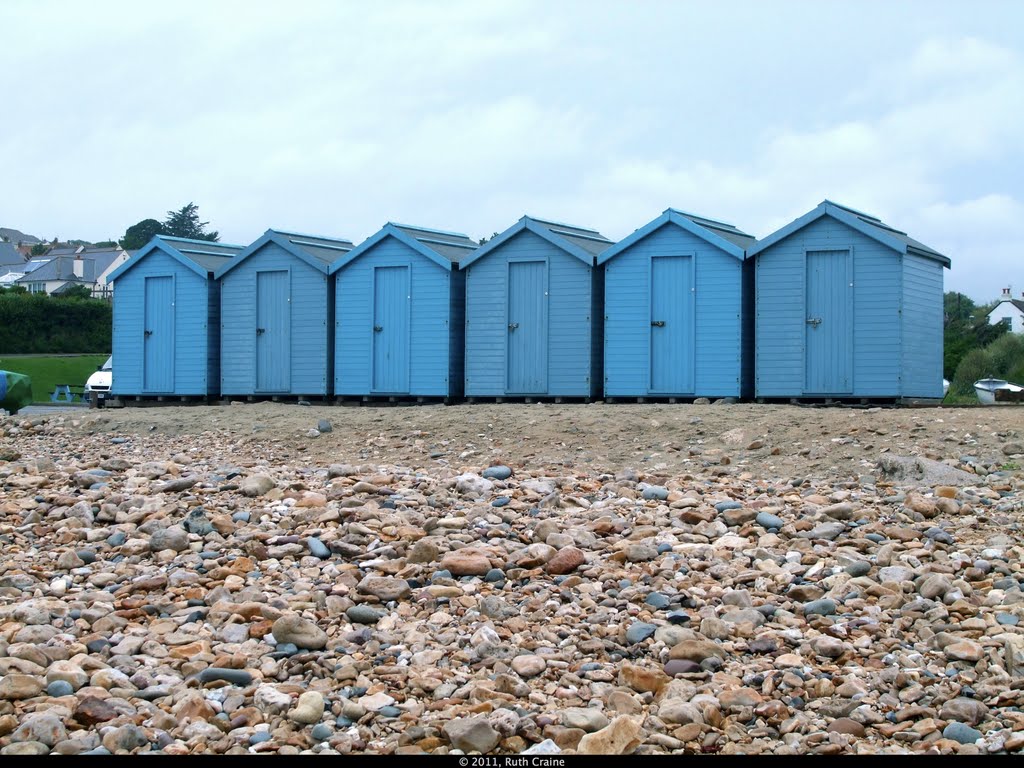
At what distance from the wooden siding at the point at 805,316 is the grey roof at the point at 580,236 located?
9.74 ft

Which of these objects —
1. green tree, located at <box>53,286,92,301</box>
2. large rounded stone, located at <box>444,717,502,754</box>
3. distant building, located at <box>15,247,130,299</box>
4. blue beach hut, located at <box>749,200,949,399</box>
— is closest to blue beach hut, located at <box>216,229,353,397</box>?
blue beach hut, located at <box>749,200,949,399</box>

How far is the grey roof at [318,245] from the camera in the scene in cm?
2045

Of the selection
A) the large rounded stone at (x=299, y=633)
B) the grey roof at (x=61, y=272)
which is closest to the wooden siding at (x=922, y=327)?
the large rounded stone at (x=299, y=633)

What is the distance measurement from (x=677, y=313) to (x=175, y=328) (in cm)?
972

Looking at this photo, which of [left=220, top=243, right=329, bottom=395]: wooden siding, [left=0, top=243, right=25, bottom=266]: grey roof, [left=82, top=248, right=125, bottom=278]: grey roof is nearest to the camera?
[left=220, top=243, right=329, bottom=395]: wooden siding

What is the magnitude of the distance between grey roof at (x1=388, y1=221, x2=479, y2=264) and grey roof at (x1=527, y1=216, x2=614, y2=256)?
1671 mm

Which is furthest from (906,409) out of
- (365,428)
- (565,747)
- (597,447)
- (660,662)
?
(565,747)

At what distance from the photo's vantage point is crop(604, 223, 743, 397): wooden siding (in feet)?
56.3

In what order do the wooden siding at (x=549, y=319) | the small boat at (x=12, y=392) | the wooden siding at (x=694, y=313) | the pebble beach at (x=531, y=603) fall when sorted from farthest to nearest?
the small boat at (x=12, y=392) → the wooden siding at (x=549, y=319) → the wooden siding at (x=694, y=313) → the pebble beach at (x=531, y=603)

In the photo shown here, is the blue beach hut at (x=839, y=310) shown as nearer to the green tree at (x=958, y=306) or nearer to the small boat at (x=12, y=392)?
the small boat at (x=12, y=392)

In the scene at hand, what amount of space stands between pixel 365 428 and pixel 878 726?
996 cm

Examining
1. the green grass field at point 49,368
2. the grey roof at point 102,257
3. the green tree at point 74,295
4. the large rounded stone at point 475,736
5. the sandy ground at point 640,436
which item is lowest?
the large rounded stone at point 475,736

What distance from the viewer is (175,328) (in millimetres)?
21594

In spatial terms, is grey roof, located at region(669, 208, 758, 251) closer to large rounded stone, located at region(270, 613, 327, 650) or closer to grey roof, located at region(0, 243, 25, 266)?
large rounded stone, located at region(270, 613, 327, 650)
